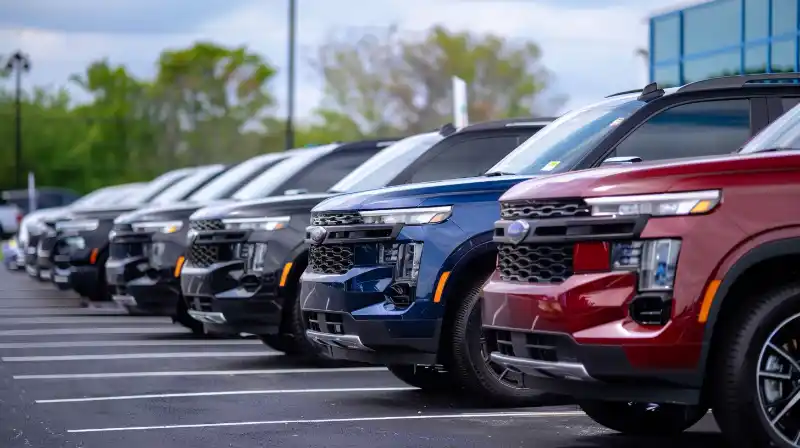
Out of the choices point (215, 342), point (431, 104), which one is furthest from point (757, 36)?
point (431, 104)

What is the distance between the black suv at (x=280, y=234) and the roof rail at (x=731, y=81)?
8.09 ft

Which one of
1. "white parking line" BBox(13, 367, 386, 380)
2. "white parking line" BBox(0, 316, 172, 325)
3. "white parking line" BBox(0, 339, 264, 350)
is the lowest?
"white parking line" BBox(0, 316, 172, 325)

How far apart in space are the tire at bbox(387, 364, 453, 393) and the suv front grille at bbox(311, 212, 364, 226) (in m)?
1.20

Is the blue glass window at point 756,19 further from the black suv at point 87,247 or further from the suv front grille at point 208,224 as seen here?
the suv front grille at point 208,224

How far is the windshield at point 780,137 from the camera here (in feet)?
26.3

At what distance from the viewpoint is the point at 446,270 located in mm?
9961

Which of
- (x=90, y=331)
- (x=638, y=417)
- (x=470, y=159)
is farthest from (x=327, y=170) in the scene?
(x=638, y=417)

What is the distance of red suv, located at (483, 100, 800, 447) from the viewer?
704 cm

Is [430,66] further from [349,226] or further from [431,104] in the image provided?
[349,226]

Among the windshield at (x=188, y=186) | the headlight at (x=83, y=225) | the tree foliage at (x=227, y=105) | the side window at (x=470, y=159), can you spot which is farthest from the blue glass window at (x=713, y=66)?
the tree foliage at (x=227, y=105)

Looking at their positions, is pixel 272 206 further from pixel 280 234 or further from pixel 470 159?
pixel 470 159

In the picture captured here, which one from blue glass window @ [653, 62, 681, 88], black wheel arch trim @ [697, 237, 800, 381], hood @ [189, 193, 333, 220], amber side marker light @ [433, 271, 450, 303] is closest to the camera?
black wheel arch trim @ [697, 237, 800, 381]

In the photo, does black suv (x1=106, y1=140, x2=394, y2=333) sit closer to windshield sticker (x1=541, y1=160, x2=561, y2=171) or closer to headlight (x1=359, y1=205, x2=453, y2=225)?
headlight (x1=359, y1=205, x2=453, y2=225)

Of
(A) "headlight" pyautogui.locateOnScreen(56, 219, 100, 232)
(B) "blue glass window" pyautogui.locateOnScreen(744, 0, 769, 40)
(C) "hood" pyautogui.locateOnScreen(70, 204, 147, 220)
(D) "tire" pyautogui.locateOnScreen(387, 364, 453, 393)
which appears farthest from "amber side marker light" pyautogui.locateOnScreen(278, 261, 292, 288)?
(B) "blue glass window" pyautogui.locateOnScreen(744, 0, 769, 40)
